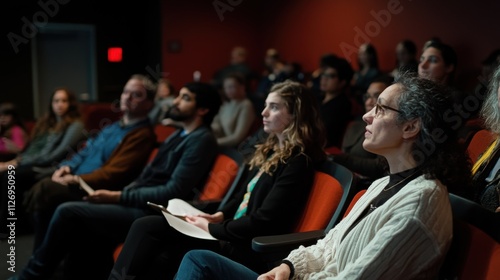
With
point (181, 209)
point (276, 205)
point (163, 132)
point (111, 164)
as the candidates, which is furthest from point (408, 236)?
point (163, 132)

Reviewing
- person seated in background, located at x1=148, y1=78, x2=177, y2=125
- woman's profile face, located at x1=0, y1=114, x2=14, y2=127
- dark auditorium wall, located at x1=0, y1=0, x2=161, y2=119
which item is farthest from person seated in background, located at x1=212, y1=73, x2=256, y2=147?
dark auditorium wall, located at x1=0, y1=0, x2=161, y2=119

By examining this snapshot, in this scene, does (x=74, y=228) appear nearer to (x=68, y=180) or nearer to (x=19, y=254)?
(x=68, y=180)

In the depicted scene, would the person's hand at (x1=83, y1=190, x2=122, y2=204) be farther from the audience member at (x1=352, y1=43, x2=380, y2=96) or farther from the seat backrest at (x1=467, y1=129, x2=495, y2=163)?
the audience member at (x1=352, y1=43, x2=380, y2=96)

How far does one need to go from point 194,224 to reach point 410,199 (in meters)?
1.11

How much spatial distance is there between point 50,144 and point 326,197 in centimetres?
266

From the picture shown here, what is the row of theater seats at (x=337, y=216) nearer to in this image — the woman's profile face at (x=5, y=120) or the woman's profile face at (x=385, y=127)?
the woman's profile face at (x=385, y=127)

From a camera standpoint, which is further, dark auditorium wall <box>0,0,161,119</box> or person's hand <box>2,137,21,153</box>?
dark auditorium wall <box>0,0,161,119</box>

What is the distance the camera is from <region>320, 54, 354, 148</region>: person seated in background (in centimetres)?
358

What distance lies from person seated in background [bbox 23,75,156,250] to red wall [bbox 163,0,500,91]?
284 centimetres

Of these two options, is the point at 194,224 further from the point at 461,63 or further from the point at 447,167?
the point at 461,63

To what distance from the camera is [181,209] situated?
8.30 feet

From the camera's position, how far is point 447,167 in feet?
4.89

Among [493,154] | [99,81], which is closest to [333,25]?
[99,81]

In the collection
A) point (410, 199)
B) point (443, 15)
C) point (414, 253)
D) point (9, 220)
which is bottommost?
point (9, 220)
